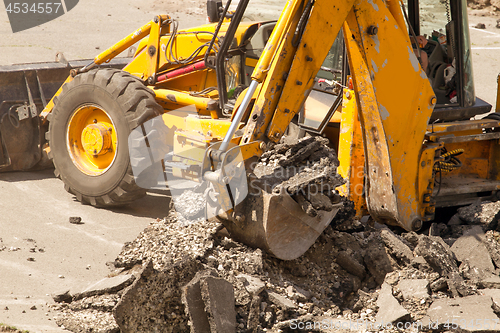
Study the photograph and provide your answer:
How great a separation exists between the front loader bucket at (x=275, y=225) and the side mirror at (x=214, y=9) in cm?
243

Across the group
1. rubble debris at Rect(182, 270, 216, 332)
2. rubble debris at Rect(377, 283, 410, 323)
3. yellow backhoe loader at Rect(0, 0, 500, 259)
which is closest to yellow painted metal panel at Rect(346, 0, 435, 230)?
yellow backhoe loader at Rect(0, 0, 500, 259)

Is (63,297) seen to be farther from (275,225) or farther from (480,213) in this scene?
(480,213)

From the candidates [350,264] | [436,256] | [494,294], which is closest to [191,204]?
[350,264]

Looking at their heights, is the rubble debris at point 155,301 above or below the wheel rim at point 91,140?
below

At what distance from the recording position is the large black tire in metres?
5.24

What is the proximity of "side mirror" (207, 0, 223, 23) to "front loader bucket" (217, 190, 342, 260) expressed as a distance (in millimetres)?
2428

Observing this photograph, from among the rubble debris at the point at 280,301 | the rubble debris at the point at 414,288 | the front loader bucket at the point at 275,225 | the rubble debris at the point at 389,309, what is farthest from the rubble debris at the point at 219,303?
the rubble debris at the point at 414,288

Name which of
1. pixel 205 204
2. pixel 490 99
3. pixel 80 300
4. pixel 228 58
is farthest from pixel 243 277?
pixel 490 99

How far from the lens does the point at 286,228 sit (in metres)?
3.85

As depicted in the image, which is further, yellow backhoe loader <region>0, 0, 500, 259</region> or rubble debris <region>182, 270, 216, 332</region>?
yellow backhoe loader <region>0, 0, 500, 259</region>

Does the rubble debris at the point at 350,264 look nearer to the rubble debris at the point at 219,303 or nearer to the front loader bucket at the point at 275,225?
the front loader bucket at the point at 275,225

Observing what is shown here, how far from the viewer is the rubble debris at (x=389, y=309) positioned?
10.9 ft

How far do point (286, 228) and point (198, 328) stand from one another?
1.09 meters

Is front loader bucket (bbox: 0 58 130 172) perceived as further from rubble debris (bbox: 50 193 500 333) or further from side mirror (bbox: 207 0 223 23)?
rubble debris (bbox: 50 193 500 333)
